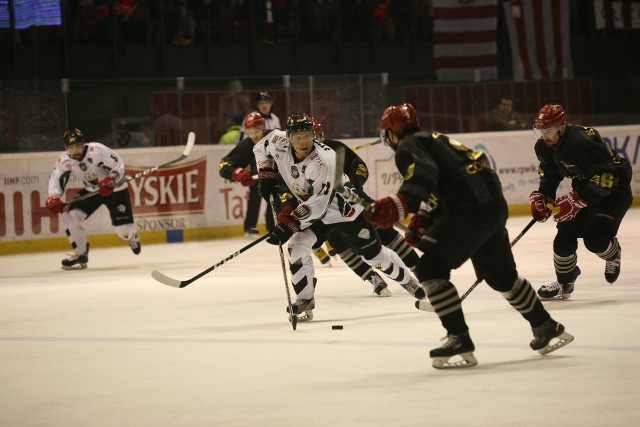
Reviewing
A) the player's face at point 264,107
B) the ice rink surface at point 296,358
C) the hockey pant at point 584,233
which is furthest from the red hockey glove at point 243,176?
the hockey pant at point 584,233

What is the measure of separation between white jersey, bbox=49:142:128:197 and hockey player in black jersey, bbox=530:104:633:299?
178 inches

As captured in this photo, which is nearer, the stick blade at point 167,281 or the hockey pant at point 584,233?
the hockey pant at point 584,233

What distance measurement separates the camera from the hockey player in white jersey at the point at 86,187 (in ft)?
34.2

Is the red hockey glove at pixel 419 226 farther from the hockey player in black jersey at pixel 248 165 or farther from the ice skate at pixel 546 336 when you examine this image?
the hockey player in black jersey at pixel 248 165

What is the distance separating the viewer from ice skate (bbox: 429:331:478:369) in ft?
16.9

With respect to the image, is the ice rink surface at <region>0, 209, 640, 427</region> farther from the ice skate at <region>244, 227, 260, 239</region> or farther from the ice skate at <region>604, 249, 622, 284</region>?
the ice skate at <region>244, 227, 260, 239</region>

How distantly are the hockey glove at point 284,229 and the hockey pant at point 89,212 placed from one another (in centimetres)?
424

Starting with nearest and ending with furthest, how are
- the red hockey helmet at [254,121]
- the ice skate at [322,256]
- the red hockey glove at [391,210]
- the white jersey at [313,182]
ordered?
the red hockey glove at [391,210]
the white jersey at [313,182]
the ice skate at [322,256]
the red hockey helmet at [254,121]

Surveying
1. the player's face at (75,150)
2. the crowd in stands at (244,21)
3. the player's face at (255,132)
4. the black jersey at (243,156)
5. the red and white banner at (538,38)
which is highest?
the crowd in stands at (244,21)

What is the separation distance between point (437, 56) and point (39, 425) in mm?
11447

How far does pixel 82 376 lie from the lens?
532 centimetres

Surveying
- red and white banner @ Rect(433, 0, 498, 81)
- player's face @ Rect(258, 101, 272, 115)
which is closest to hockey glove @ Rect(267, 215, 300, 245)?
player's face @ Rect(258, 101, 272, 115)

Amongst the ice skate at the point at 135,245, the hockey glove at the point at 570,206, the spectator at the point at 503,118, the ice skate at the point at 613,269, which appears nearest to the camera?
the hockey glove at the point at 570,206

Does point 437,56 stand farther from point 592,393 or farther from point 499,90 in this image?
point 592,393
